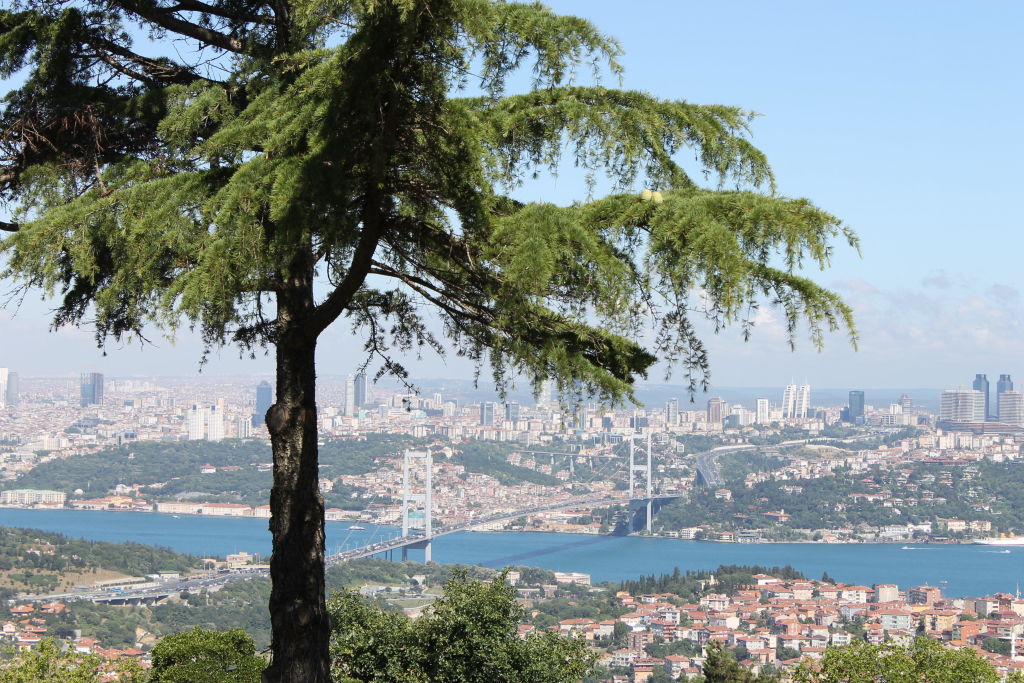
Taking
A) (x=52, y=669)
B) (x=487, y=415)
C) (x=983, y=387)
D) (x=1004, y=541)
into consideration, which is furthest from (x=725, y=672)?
(x=983, y=387)

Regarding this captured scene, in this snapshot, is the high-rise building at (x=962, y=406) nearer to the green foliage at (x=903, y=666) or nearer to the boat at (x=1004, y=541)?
the boat at (x=1004, y=541)

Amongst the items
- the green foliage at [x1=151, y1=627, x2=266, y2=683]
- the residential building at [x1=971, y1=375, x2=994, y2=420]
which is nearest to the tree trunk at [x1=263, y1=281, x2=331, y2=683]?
Answer: the green foliage at [x1=151, y1=627, x2=266, y2=683]

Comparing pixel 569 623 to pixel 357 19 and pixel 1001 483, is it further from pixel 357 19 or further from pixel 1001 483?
pixel 1001 483

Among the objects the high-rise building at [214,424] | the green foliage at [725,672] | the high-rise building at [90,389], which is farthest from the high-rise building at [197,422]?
the green foliage at [725,672]

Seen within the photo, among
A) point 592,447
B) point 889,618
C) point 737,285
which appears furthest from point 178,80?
point 592,447

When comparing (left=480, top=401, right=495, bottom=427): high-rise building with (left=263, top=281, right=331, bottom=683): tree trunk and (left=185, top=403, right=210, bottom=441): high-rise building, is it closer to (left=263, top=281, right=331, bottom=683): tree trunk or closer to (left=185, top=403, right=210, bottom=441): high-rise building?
(left=185, top=403, right=210, bottom=441): high-rise building
